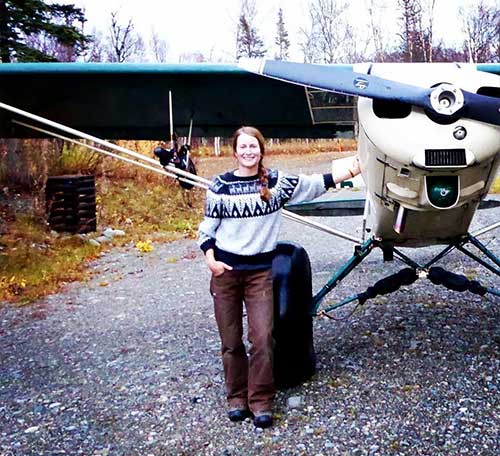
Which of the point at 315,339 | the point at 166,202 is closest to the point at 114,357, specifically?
the point at 315,339

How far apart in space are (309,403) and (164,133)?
323cm

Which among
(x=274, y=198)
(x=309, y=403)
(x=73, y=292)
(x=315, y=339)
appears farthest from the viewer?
(x=73, y=292)

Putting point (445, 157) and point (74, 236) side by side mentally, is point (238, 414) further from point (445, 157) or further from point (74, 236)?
point (74, 236)

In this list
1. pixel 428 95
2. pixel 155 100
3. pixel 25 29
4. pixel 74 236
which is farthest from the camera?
pixel 25 29

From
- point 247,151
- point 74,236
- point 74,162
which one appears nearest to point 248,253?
point 247,151

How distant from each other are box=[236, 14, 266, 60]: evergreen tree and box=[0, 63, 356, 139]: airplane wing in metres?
33.6

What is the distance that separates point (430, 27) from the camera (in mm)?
32344

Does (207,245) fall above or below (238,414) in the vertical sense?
above

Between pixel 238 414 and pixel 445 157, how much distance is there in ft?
5.62

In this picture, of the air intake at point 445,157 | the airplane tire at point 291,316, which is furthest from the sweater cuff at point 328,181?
the air intake at point 445,157

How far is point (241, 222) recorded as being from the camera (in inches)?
131

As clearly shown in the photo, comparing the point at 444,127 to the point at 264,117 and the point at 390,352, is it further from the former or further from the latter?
the point at 264,117

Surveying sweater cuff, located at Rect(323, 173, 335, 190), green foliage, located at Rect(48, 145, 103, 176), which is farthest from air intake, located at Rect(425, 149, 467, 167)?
green foliage, located at Rect(48, 145, 103, 176)

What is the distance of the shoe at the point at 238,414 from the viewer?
3.45m
